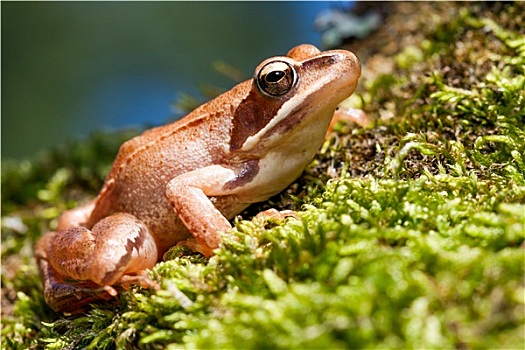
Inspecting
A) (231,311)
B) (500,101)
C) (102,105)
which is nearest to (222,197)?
(231,311)

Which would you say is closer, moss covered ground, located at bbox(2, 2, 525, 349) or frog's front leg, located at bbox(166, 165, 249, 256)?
moss covered ground, located at bbox(2, 2, 525, 349)

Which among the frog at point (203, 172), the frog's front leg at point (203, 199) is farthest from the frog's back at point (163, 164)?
the frog's front leg at point (203, 199)

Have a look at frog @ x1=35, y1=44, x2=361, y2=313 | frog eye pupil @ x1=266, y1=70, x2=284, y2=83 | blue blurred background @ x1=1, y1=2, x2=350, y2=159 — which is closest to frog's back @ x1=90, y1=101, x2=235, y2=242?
frog @ x1=35, y1=44, x2=361, y2=313

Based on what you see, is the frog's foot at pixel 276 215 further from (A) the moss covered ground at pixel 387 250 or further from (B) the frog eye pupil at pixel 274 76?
(B) the frog eye pupil at pixel 274 76

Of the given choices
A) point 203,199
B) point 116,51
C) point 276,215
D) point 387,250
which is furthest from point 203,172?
point 116,51

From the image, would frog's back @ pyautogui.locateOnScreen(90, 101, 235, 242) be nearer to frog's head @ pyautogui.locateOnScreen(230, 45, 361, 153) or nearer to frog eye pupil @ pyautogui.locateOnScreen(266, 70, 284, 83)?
frog's head @ pyautogui.locateOnScreen(230, 45, 361, 153)

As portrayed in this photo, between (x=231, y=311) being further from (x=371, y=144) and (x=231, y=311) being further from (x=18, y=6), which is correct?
(x=18, y=6)

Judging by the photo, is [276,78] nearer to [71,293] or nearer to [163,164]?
[163,164]

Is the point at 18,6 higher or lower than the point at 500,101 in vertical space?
Result: higher
